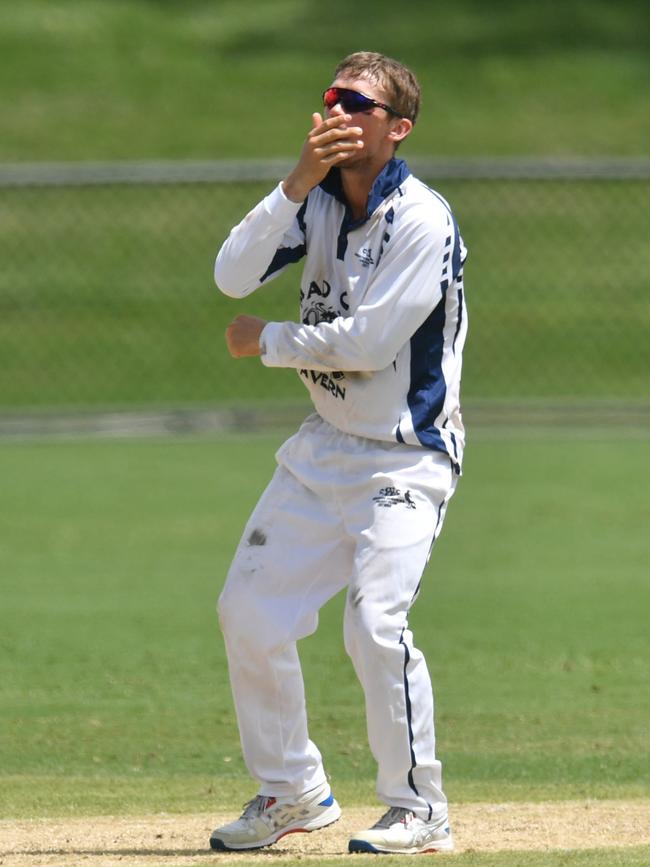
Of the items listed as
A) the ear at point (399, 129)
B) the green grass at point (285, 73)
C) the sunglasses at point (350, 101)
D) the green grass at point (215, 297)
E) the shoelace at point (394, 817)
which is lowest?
the green grass at point (215, 297)

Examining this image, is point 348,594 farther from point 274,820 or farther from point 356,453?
point 274,820

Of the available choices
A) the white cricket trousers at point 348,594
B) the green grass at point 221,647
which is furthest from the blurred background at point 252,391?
the white cricket trousers at point 348,594

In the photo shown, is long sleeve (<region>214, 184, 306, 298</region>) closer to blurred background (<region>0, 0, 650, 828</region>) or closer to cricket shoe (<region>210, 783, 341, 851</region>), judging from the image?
cricket shoe (<region>210, 783, 341, 851</region>)

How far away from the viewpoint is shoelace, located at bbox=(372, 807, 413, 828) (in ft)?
15.8

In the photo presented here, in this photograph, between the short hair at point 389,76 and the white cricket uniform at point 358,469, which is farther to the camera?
the short hair at point 389,76

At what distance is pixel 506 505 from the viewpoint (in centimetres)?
1107

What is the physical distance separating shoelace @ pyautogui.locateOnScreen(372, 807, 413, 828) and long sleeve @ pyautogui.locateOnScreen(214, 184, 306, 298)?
1.50 m

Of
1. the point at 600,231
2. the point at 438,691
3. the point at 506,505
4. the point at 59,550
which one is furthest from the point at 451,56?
the point at 438,691

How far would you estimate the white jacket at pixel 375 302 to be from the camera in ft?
15.7

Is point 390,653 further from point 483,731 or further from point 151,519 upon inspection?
point 151,519

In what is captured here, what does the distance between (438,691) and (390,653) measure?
2.35 metres

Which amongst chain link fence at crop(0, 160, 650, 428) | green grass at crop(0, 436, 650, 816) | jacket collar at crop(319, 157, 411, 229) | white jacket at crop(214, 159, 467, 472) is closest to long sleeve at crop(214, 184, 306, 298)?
white jacket at crop(214, 159, 467, 472)

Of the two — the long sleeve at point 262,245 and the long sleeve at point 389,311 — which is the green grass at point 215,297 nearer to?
the long sleeve at point 262,245

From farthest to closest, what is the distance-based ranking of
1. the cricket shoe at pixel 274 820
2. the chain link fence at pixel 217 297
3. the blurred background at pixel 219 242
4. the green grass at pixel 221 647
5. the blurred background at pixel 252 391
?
the chain link fence at pixel 217 297
the blurred background at pixel 219 242
the blurred background at pixel 252 391
the green grass at pixel 221 647
the cricket shoe at pixel 274 820
